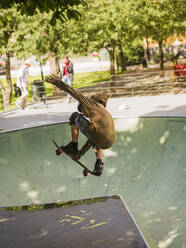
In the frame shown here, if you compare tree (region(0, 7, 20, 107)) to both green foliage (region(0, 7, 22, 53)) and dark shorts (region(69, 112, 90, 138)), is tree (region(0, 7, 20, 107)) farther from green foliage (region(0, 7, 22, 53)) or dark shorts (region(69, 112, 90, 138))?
dark shorts (region(69, 112, 90, 138))

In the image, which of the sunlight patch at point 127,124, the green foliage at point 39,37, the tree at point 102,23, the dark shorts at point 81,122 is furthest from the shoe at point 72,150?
the green foliage at point 39,37

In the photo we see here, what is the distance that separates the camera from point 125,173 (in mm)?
7852

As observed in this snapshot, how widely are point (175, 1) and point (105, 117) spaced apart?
12.2m

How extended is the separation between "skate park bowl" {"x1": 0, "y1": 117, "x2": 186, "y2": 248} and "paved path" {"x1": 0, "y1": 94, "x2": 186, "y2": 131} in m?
2.64

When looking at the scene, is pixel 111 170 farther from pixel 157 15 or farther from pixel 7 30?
pixel 7 30

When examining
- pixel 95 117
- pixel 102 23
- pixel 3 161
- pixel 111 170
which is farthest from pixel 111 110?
pixel 95 117

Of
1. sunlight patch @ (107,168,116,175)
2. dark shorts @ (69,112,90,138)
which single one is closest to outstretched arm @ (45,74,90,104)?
dark shorts @ (69,112,90,138)

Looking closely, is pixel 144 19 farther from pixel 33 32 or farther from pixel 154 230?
pixel 154 230

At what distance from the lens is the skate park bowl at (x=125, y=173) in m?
6.54

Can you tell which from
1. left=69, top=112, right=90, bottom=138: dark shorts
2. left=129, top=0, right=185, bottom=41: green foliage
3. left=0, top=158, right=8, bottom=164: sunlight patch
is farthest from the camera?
left=129, top=0, right=185, bottom=41: green foliage

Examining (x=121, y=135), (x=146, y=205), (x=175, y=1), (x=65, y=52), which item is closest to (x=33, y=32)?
(x=65, y=52)

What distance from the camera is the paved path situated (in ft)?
41.3

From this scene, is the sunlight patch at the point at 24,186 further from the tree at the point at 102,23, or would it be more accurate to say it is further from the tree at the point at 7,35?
the tree at the point at 7,35

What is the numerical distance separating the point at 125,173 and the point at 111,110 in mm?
6081
